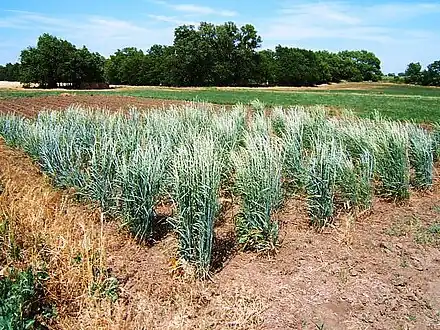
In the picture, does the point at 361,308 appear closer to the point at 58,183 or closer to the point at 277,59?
the point at 58,183

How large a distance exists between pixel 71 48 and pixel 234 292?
63742mm

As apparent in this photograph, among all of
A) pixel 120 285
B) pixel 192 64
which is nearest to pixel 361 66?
pixel 192 64

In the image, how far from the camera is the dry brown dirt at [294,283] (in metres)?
3.72

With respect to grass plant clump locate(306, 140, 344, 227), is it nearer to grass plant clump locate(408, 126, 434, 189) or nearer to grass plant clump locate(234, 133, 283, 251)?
grass plant clump locate(234, 133, 283, 251)

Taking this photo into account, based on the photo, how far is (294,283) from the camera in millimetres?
4180

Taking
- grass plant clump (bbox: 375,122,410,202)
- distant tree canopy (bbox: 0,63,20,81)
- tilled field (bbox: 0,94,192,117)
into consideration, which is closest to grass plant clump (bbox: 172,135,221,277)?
grass plant clump (bbox: 375,122,410,202)

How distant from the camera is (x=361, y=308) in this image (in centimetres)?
386

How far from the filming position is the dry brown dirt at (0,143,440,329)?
12.2ft

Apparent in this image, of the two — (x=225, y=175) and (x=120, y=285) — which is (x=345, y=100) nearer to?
(x=225, y=175)

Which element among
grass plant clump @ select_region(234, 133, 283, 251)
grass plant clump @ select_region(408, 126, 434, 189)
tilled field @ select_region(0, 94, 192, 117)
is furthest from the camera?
tilled field @ select_region(0, 94, 192, 117)

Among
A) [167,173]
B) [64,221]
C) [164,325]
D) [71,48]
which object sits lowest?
[164,325]

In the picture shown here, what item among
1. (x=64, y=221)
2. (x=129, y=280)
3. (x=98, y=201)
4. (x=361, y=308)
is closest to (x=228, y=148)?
(x=98, y=201)

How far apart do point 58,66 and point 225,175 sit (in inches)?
2285

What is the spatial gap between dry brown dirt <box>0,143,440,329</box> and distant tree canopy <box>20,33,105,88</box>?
5724 centimetres
